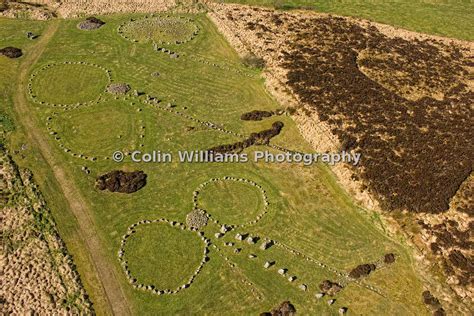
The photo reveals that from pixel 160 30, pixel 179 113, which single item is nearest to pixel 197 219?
pixel 179 113

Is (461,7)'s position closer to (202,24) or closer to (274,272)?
(202,24)

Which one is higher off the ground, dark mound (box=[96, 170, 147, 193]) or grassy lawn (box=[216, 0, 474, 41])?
grassy lawn (box=[216, 0, 474, 41])

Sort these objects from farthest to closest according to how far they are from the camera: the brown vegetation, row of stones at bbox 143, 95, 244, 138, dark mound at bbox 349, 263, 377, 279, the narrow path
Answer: row of stones at bbox 143, 95, 244, 138 → the brown vegetation → dark mound at bbox 349, 263, 377, 279 → the narrow path

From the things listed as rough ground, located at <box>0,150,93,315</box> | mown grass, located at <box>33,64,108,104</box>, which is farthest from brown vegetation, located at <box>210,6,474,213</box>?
rough ground, located at <box>0,150,93,315</box>

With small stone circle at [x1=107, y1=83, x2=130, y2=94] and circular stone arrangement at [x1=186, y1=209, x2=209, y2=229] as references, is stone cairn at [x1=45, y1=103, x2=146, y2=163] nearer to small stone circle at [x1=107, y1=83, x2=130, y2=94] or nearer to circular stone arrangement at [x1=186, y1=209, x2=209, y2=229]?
small stone circle at [x1=107, y1=83, x2=130, y2=94]

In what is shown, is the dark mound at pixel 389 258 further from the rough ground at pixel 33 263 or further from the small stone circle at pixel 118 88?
the small stone circle at pixel 118 88

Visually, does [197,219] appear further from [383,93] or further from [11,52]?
[11,52]
